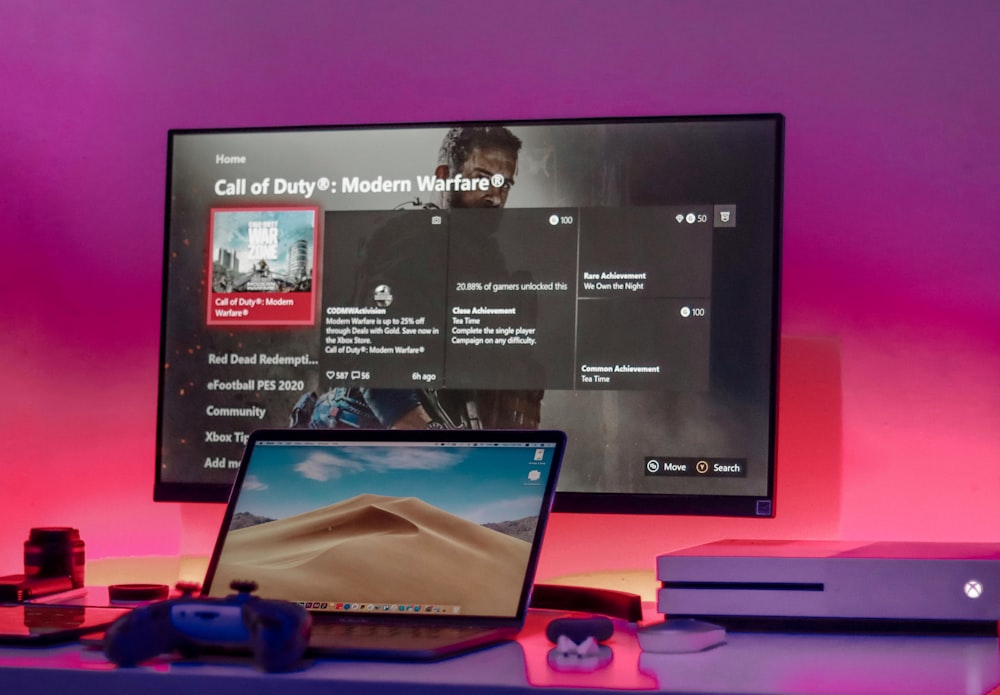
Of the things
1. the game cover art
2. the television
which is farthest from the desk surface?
the game cover art

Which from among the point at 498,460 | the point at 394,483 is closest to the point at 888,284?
the point at 498,460

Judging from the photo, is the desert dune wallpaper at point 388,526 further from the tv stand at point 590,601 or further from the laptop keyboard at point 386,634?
the tv stand at point 590,601

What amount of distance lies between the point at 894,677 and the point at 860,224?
0.93 metres

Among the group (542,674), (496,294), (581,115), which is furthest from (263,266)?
(542,674)

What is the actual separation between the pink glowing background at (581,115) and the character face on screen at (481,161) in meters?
0.31

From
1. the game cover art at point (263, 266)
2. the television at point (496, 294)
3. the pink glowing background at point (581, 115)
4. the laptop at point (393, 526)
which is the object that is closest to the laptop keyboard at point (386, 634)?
the laptop at point (393, 526)

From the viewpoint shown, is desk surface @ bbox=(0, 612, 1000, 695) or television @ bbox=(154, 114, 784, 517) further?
television @ bbox=(154, 114, 784, 517)

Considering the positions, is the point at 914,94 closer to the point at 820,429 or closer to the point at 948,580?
the point at 820,429

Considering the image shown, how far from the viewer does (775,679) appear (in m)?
0.91

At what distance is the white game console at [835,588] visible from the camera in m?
1.11

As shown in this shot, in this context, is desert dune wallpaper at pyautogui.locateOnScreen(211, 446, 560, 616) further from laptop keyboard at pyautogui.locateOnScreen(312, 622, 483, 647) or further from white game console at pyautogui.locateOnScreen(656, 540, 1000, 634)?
white game console at pyautogui.locateOnScreen(656, 540, 1000, 634)

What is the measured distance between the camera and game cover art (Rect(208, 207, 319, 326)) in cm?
150

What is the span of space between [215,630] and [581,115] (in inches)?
44.3

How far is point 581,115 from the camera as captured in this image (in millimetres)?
1762
